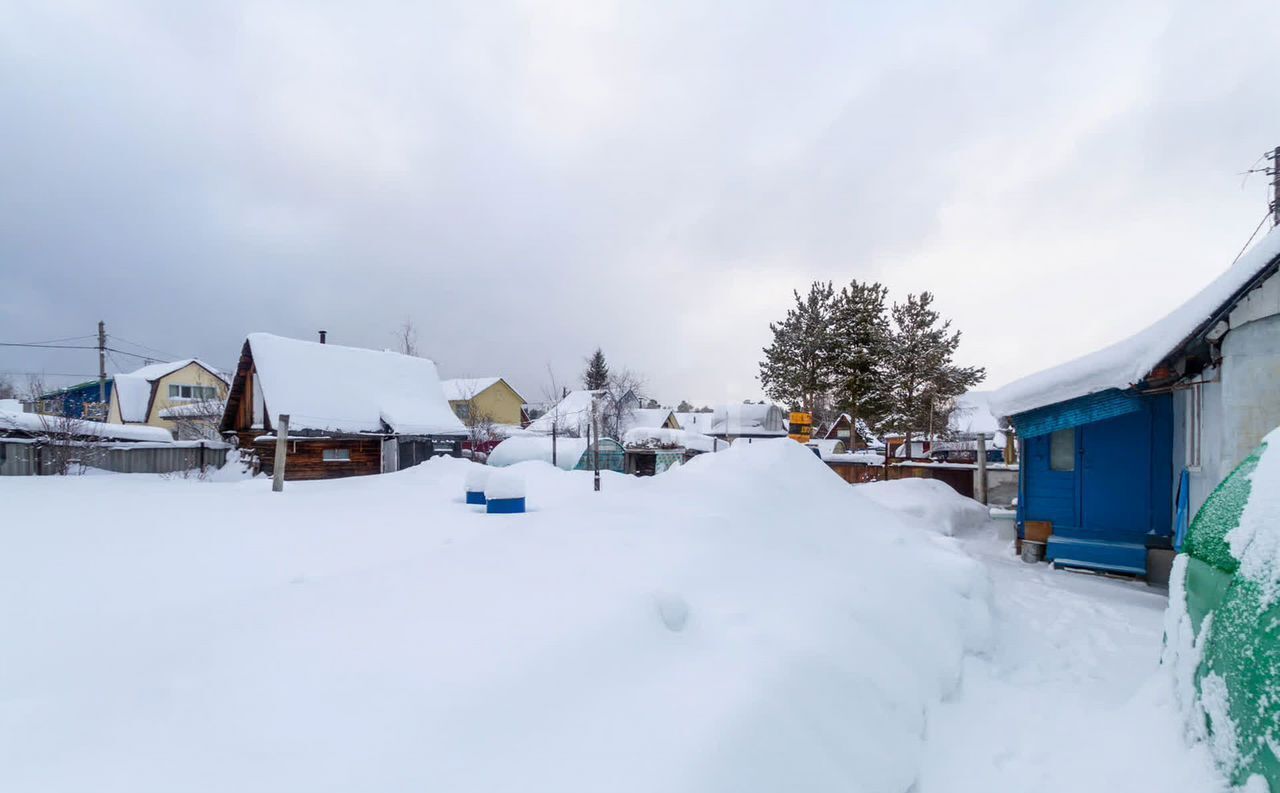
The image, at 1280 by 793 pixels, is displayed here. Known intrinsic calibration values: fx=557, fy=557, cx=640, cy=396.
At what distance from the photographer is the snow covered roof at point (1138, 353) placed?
5805mm

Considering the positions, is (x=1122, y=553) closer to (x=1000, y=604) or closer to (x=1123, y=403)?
(x=1123, y=403)

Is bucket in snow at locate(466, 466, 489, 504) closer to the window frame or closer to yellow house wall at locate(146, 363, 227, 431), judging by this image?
the window frame

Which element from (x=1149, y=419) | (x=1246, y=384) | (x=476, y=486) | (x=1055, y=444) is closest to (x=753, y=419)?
(x=1055, y=444)

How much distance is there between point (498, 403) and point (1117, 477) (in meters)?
37.6

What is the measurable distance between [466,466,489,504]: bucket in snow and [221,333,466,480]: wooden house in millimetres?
7913

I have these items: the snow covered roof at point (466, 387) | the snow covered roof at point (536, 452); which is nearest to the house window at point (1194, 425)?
the snow covered roof at point (536, 452)

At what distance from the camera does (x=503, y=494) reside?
27.0ft

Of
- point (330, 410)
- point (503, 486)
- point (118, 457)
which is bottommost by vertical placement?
point (118, 457)

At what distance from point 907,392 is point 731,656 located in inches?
942

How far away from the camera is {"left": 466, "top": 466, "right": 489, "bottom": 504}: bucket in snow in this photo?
955 cm

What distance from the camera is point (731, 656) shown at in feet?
9.82

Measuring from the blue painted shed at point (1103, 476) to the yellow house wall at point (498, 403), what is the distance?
34.3 metres

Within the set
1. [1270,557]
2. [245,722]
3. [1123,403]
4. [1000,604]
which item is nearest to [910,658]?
[1270,557]

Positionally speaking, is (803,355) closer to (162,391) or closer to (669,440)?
(669,440)
